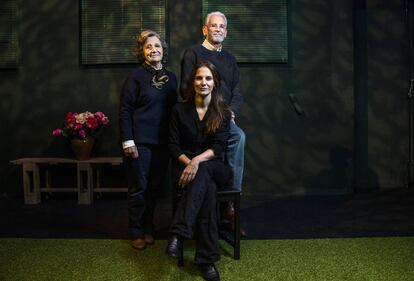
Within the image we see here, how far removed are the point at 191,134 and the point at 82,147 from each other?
2295 millimetres

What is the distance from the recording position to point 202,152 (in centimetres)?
327

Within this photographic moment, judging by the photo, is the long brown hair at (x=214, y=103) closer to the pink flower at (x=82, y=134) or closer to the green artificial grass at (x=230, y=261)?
the green artificial grass at (x=230, y=261)

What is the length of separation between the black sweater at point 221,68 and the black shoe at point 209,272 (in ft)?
3.90

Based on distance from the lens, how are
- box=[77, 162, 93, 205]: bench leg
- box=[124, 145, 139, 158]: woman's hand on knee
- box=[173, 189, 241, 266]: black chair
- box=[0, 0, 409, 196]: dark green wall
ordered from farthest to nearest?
box=[0, 0, 409, 196]: dark green wall
box=[77, 162, 93, 205]: bench leg
box=[124, 145, 139, 158]: woman's hand on knee
box=[173, 189, 241, 266]: black chair

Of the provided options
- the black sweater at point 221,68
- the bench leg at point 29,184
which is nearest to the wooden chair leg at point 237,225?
the black sweater at point 221,68

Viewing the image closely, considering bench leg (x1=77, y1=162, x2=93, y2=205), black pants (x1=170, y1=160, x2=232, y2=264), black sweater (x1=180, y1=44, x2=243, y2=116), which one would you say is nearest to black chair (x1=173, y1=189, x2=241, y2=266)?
black pants (x1=170, y1=160, x2=232, y2=264)

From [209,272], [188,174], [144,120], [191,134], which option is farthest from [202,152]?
[209,272]

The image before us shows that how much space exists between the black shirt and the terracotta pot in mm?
2178

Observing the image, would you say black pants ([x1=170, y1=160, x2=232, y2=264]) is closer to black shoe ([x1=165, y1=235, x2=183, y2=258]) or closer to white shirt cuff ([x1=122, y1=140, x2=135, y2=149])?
black shoe ([x1=165, y1=235, x2=183, y2=258])

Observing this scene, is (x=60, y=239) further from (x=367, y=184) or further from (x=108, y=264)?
(x=367, y=184)

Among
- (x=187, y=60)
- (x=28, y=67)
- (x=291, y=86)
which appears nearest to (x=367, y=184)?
(x=291, y=86)

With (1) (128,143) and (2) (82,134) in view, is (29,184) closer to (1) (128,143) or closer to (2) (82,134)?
(2) (82,134)

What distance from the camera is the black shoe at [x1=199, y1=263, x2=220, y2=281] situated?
9.18ft

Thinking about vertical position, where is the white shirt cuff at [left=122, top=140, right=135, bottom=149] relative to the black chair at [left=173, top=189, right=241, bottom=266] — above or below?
above
